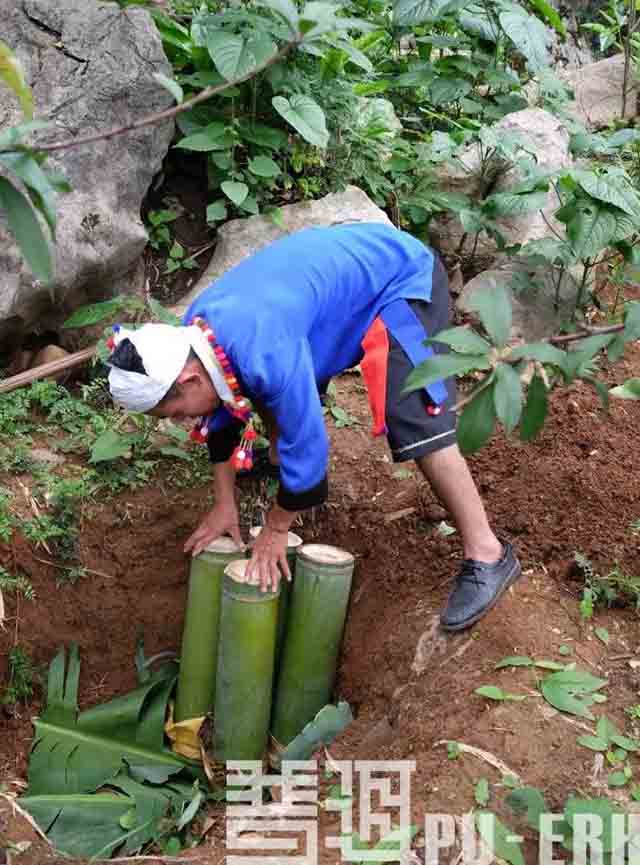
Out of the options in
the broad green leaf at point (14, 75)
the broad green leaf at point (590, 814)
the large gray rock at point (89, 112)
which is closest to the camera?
the broad green leaf at point (14, 75)

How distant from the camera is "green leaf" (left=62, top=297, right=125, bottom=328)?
3.88 m

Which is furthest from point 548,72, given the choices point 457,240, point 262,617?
point 262,617

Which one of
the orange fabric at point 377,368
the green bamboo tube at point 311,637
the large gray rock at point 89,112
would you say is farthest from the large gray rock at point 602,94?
the green bamboo tube at point 311,637

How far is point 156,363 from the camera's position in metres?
2.55

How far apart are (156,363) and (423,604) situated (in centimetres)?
122

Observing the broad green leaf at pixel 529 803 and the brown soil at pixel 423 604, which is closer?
the broad green leaf at pixel 529 803

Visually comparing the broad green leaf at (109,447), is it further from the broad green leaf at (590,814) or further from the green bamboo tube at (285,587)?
the broad green leaf at (590,814)

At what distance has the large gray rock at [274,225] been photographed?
432cm

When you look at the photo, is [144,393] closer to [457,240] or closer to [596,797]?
[596,797]

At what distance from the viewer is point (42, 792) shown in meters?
3.12

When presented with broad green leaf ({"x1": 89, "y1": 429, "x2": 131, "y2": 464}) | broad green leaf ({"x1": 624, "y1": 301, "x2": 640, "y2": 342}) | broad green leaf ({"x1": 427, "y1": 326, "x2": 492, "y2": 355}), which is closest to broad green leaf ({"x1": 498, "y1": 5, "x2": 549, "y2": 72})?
broad green leaf ({"x1": 89, "y1": 429, "x2": 131, "y2": 464})

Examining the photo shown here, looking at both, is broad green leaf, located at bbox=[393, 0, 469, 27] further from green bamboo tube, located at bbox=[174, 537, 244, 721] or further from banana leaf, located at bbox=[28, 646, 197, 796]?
banana leaf, located at bbox=[28, 646, 197, 796]

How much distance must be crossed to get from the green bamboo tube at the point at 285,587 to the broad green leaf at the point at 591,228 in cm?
142

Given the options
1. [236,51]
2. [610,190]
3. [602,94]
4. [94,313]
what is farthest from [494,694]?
[602,94]
